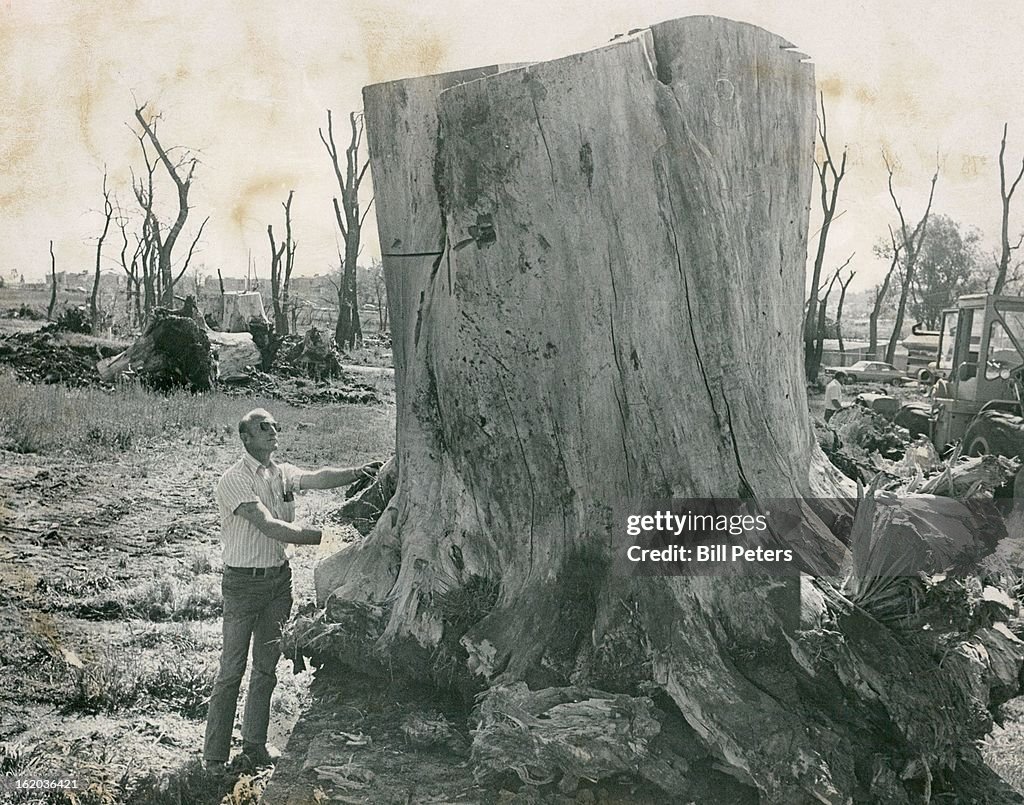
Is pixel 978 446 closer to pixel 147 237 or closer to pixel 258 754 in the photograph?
pixel 258 754

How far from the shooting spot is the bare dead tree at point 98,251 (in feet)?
10.00

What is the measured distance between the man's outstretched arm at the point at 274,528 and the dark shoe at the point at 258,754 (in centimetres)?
68

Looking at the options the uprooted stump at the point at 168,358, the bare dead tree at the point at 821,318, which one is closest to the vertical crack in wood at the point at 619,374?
the uprooted stump at the point at 168,358

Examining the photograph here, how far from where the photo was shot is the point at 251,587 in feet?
7.66

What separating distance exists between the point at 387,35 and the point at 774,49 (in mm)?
1294

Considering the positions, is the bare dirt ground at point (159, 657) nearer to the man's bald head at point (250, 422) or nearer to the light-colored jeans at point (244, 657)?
the light-colored jeans at point (244, 657)

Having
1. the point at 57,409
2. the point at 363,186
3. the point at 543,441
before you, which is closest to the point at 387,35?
the point at 363,186

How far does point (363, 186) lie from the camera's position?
3.18 metres

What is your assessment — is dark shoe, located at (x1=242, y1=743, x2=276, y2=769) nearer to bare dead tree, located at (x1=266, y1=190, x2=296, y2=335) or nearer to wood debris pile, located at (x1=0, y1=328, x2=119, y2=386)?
wood debris pile, located at (x1=0, y1=328, x2=119, y2=386)

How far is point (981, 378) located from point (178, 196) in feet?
17.5

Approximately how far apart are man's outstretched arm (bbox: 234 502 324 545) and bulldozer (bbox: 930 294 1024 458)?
4447 millimetres

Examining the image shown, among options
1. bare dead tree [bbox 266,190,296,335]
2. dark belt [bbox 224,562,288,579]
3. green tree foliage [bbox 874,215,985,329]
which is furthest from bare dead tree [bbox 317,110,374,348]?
green tree foliage [bbox 874,215,985,329]

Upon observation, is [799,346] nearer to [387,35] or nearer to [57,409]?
[387,35]

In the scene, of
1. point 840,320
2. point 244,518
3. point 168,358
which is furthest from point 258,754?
point 840,320
